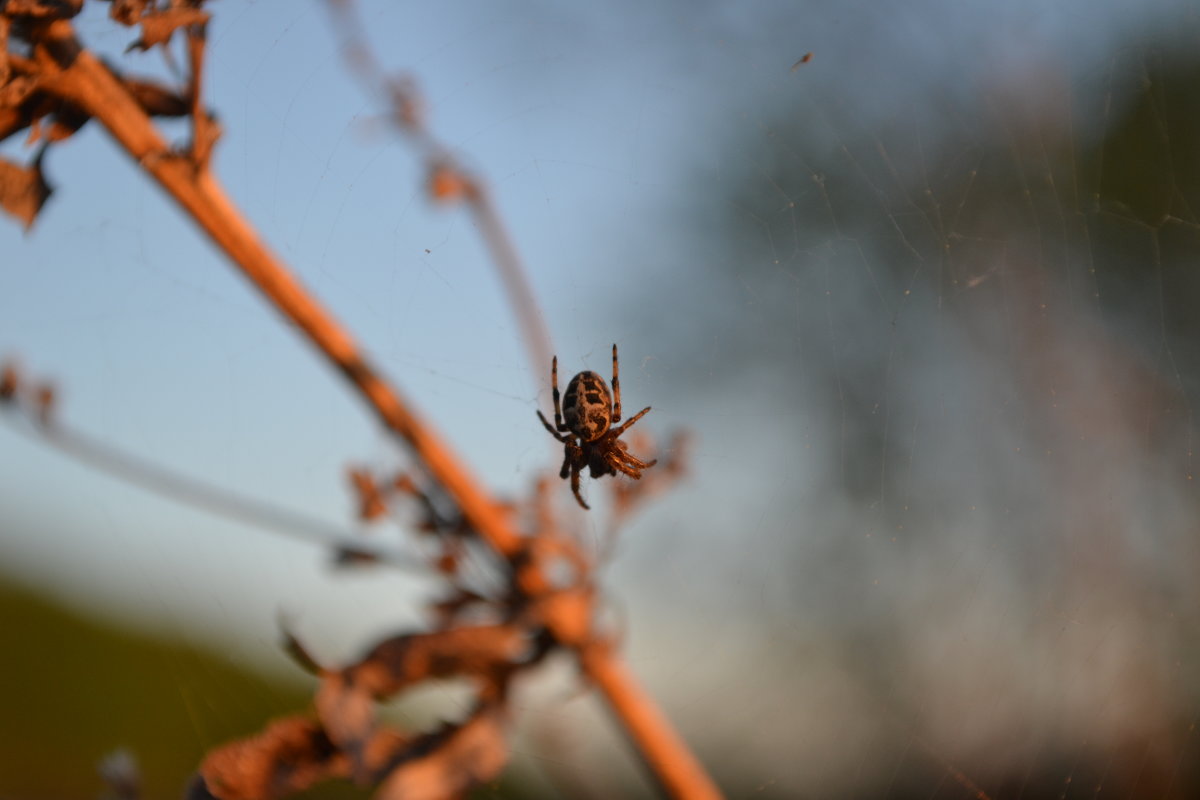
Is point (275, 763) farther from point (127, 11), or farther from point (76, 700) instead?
point (76, 700)

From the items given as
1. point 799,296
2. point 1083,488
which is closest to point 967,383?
point 799,296

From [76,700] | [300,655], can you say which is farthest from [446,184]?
[76,700]

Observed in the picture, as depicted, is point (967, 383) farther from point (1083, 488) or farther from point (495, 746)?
point (495, 746)

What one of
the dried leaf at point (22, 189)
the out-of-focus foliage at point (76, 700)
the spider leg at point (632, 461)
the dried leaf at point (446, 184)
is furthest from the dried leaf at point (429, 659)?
the out-of-focus foliage at point (76, 700)

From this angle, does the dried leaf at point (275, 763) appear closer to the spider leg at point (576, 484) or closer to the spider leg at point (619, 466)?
the spider leg at point (576, 484)

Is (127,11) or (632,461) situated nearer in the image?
(127,11)

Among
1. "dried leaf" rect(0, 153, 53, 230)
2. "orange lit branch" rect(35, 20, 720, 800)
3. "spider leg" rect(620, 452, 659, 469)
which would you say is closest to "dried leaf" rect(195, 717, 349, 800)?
"orange lit branch" rect(35, 20, 720, 800)
